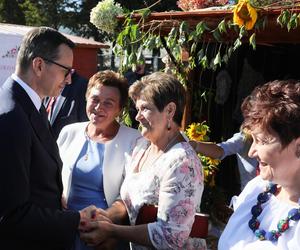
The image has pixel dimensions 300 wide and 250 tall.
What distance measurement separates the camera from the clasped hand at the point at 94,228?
7.58ft

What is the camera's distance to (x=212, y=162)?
3648mm

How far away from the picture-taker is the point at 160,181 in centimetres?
221

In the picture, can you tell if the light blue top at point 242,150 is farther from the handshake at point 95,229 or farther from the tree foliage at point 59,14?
the tree foliage at point 59,14

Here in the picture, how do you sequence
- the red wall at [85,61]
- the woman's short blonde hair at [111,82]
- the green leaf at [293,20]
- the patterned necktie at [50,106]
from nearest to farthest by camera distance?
the green leaf at [293,20] → the woman's short blonde hair at [111,82] → the patterned necktie at [50,106] → the red wall at [85,61]

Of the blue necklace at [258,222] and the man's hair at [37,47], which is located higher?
the man's hair at [37,47]

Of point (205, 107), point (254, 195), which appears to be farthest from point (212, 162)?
point (254, 195)

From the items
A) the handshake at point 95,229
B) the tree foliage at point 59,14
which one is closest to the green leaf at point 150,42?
the handshake at point 95,229

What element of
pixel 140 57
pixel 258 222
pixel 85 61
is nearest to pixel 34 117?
pixel 258 222

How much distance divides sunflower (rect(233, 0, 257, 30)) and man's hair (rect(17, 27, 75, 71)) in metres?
0.99

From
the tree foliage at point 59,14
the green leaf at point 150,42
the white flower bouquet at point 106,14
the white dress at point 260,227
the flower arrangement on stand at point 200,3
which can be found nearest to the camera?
the white dress at point 260,227

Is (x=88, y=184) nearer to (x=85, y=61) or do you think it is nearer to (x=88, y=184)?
(x=88, y=184)

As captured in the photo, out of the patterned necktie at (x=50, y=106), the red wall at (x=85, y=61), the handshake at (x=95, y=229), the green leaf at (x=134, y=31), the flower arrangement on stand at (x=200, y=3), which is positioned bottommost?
the red wall at (x=85, y=61)

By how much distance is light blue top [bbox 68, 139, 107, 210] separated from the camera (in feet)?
8.71

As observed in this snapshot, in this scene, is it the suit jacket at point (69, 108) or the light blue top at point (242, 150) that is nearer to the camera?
the light blue top at point (242, 150)
